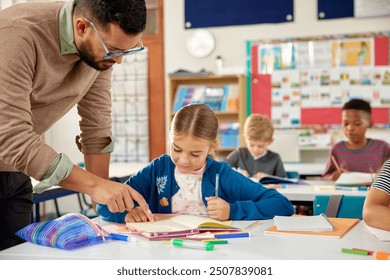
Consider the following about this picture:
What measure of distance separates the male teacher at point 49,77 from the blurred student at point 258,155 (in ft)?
7.23

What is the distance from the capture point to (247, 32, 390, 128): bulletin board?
222 inches

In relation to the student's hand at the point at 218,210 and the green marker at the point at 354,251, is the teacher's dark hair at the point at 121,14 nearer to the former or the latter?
the student's hand at the point at 218,210

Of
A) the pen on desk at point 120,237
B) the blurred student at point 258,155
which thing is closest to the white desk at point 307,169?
the blurred student at point 258,155

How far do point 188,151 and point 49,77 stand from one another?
0.57 meters

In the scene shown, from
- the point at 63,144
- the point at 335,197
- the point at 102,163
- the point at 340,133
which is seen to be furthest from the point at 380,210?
the point at 63,144

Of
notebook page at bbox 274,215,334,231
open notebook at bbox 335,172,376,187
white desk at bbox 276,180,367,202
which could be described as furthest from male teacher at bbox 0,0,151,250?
open notebook at bbox 335,172,376,187

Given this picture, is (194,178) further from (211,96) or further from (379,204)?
(211,96)

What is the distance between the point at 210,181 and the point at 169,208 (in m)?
0.18

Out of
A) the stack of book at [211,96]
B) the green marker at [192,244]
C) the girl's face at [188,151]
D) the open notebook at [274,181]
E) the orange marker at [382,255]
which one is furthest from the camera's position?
the stack of book at [211,96]

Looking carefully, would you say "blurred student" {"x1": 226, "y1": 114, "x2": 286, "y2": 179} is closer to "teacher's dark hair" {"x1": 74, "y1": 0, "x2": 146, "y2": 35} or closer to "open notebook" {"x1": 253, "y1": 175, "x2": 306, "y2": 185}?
"open notebook" {"x1": 253, "y1": 175, "x2": 306, "y2": 185}

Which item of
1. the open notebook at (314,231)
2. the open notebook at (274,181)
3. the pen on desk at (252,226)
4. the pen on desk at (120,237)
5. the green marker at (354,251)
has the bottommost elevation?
the open notebook at (274,181)

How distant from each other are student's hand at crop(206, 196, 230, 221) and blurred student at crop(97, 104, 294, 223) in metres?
0.13

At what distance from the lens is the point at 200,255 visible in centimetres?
127

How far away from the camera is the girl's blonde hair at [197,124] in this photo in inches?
77.2
